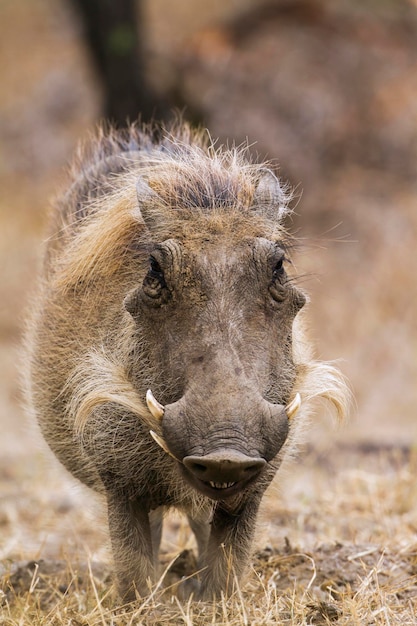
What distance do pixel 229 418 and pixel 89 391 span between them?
84 cm

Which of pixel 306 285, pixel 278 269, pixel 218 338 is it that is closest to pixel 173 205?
pixel 278 269

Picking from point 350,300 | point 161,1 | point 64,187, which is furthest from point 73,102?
point 64,187

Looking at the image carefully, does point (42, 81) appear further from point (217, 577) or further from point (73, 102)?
point (217, 577)

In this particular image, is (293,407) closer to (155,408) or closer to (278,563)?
(155,408)

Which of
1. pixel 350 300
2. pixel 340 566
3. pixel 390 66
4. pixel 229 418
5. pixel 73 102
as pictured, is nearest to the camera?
pixel 229 418

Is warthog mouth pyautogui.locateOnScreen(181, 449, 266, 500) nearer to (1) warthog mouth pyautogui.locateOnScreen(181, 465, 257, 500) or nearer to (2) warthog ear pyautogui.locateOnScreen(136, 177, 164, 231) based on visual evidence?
(1) warthog mouth pyautogui.locateOnScreen(181, 465, 257, 500)

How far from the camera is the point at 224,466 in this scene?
106 inches

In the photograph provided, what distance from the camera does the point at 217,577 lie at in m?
3.53

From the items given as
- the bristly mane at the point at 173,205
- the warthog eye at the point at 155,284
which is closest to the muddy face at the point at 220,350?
the warthog eye at the point at 155,284

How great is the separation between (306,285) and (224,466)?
20.3 feet

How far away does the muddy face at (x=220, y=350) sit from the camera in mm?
2787

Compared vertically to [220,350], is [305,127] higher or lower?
higher

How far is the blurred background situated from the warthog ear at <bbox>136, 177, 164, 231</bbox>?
5286 mm

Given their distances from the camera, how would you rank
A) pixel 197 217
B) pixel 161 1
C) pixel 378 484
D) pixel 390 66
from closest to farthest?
pixel 197 217, pixel 378 484, pixel 390 66, pixel 161 1
